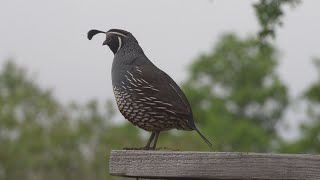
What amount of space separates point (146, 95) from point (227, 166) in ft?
5.08

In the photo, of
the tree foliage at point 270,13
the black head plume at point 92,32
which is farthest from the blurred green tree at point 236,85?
the black head plume at point 92,32

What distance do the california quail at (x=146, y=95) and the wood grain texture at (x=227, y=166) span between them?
41.8 inches

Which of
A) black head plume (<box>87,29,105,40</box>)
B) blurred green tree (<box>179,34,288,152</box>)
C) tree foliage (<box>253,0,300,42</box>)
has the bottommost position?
blurred green tree (<box>179,34,288,152</box>)

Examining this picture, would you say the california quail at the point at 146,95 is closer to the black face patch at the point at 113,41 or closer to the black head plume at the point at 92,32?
the black face patch at the point at 113,41

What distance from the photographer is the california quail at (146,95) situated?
5660 mm

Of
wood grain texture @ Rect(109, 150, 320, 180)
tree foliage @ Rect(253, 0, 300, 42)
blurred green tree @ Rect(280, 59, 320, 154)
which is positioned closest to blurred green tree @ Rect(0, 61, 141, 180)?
blurred green tree @ Rect(280, 59, 320, 154)

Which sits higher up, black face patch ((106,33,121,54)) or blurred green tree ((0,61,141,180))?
black face patch ((106,33,121,54))

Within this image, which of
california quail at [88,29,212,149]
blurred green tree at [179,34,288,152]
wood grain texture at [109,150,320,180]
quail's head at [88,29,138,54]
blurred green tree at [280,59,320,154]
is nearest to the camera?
wood grain texture at [109,150,320,180]

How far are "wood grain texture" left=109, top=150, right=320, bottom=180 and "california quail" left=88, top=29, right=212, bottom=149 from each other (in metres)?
1.06

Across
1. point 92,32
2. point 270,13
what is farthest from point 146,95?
point 270,13

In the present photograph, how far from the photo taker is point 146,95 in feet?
18.7

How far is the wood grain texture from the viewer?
4.19 meters

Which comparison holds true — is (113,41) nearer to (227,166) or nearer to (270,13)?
(227,166)

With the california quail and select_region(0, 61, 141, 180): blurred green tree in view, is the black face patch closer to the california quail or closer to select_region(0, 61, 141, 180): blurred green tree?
the california quail
